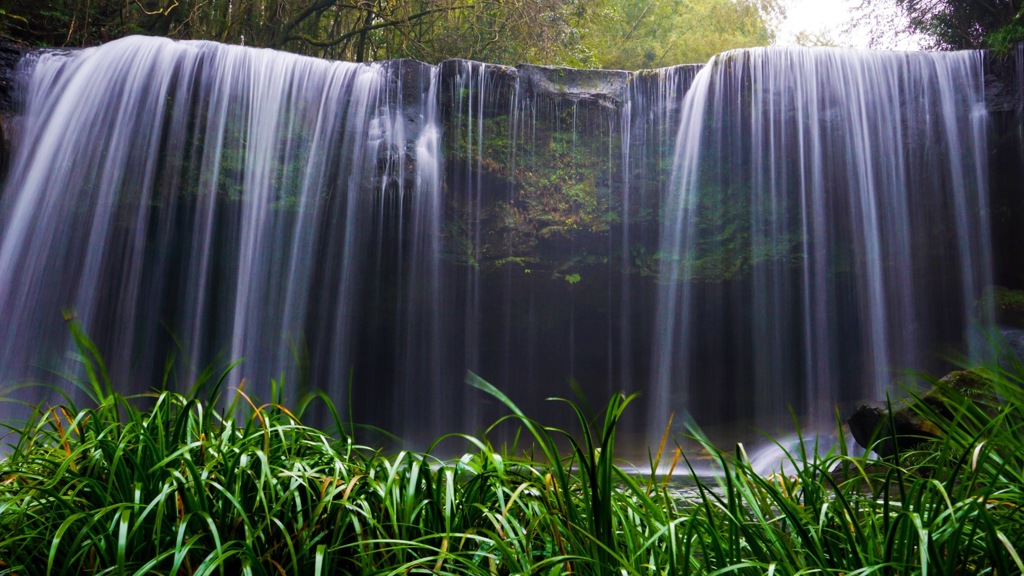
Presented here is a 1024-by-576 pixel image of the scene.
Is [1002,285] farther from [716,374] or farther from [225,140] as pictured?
[225,140]

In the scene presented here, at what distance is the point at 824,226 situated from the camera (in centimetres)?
937

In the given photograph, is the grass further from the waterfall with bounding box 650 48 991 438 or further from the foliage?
the foliage

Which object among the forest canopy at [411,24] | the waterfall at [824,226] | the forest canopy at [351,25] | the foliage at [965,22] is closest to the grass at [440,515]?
the waterfall at [824,226]

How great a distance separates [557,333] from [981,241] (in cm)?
573

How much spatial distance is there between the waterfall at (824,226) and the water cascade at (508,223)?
0.10ft

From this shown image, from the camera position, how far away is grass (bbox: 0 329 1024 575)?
1.51 m

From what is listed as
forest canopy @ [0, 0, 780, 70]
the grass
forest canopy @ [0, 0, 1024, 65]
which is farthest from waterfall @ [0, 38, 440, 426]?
the grass

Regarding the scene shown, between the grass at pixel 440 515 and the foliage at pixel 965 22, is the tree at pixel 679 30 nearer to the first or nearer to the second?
the foliage at pixel 965 22

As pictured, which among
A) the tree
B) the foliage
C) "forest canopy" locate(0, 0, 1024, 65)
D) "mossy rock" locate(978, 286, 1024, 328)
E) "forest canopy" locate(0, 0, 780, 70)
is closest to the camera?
"mossy rock" locate(978, 286, 1024, 328)

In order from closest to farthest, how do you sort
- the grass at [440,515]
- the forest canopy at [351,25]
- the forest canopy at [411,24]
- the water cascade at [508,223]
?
the grass at [440,515] < the water cascade at [508,223] < the forest canopy at [411,24] < the forest canopy at [351,25]

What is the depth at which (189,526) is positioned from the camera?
5.50 ft

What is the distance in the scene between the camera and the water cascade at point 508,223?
8.70 meters

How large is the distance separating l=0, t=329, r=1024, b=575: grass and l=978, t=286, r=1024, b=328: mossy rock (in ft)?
25.7

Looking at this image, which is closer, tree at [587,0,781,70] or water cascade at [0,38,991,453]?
water cascade at [0,38,991,453]
